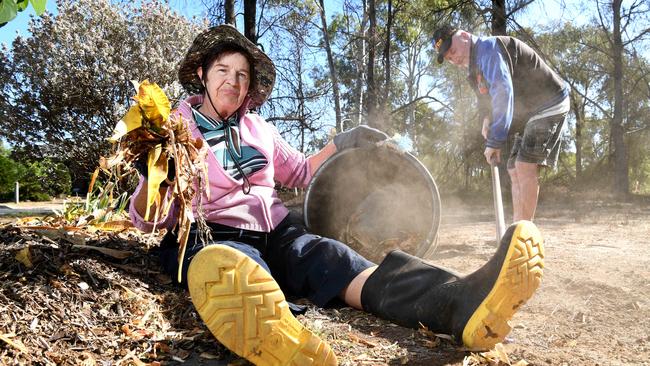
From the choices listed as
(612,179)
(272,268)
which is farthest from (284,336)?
(612,179)

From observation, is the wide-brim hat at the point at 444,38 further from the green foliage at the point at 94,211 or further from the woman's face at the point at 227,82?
the green foliage at the point at 94,211

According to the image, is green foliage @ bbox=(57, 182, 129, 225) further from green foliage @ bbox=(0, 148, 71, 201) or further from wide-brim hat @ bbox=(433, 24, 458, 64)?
green foliage @ bbox=(0, 148, 71, 201)

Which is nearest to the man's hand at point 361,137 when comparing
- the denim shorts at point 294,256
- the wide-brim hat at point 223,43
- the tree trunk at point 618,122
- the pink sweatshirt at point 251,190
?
A: the pink sweatshirt at point 251,190

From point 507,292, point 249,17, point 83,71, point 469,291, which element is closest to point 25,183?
point 83,71

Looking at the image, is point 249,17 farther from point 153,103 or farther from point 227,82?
point 153,103

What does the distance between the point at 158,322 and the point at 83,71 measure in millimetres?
7396

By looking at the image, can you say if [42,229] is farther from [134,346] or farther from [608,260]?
[608,260]

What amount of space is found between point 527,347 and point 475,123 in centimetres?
1130

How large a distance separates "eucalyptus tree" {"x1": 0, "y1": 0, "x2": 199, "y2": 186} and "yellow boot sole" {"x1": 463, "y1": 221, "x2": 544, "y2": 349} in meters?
6.91

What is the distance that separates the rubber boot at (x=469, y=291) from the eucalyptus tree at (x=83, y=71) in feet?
21.5

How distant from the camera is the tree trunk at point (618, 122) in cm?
1245

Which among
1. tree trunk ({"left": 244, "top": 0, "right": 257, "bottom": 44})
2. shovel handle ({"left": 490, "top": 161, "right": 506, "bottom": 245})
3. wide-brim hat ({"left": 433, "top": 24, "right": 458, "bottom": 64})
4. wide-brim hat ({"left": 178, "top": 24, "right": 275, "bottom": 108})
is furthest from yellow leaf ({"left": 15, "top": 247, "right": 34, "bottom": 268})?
tree trunk ({"left": 244, "top": 0, "right": 257, "bottom": 44})

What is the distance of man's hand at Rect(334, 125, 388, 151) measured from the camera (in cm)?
266

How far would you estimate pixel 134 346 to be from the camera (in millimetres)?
1581
